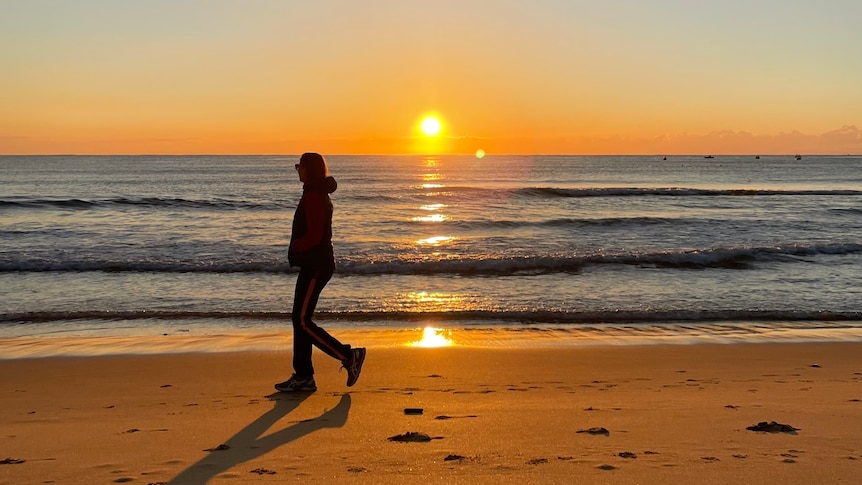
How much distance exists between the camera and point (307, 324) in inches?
237

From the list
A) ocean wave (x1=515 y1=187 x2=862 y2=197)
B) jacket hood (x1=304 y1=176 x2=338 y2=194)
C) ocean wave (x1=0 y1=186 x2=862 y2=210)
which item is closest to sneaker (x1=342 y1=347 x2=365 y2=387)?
jacket hood (x1=304 y1=176 x2=338 y2=194)

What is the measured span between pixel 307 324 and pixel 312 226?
2.71 ft

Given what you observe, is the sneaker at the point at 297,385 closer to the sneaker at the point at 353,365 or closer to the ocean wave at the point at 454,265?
the sneaker at the point at 353,365

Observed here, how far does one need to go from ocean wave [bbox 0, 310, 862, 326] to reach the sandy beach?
2593mm

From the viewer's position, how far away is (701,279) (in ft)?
47.0

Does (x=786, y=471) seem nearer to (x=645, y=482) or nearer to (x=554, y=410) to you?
(x=645, y=482)

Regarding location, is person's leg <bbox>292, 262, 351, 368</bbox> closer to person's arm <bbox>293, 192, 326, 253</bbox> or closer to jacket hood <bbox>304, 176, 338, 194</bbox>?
person's arm <bbox>293, 192, 326, 253</bbox>

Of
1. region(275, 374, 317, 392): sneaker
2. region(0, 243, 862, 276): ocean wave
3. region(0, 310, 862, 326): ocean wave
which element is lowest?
region(0, 310, 862, 326): ocean wave

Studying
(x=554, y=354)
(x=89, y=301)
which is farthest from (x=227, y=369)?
(x=89, y=301)

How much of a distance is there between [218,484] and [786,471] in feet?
9.99

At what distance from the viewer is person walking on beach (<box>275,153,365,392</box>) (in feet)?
19.0

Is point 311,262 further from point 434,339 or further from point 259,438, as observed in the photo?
point 434,339

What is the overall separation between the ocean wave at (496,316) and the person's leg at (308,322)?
4.34 m

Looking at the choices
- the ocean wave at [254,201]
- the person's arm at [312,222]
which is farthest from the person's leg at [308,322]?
the ocean wave at [254,201]
